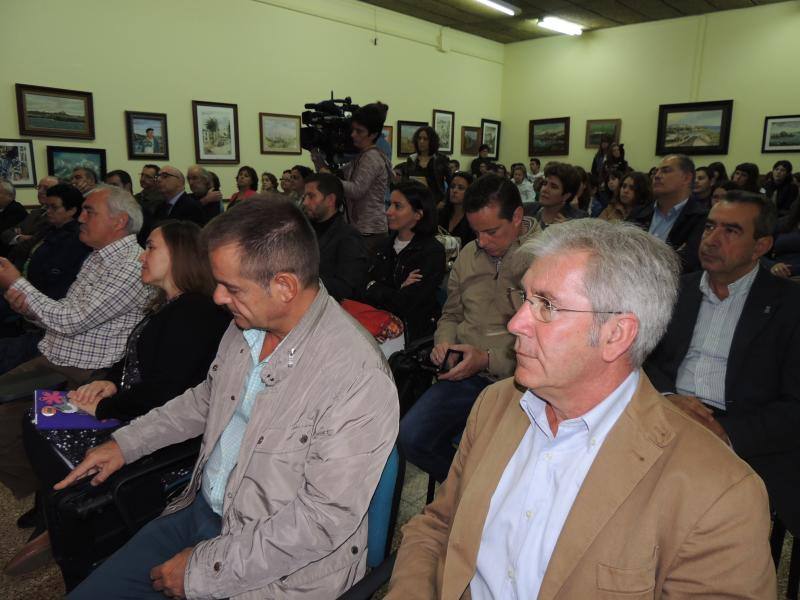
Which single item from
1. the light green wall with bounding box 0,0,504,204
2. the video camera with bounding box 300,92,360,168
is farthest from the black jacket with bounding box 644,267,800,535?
the light green wall with bounding box 0,0,504,204

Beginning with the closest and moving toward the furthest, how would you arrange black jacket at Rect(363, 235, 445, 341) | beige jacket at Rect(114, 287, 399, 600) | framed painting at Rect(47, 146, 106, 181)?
beige jacket at Rect(114, 287, 399, 600)
black jacket at Rect(363, 235, 445, 341)
framed painting at Rect(47, 146, 106, 181)

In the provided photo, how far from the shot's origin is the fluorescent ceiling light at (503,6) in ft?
25.4

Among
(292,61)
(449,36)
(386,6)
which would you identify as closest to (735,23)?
(449,36)

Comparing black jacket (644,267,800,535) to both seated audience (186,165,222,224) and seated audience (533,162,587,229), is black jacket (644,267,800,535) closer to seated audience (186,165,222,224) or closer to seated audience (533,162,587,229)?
seated audience (533,162,587,229)

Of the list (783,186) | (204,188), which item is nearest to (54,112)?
(204,188)

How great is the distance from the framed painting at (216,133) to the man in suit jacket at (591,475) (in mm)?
6443

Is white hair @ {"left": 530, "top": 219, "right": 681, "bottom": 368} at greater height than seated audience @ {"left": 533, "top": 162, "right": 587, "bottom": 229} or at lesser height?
lesser

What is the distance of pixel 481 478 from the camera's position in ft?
3.53

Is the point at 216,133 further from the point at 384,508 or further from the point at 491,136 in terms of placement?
the point at 384,508

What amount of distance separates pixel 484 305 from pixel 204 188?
4823 millimetres

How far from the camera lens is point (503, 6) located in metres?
7.95

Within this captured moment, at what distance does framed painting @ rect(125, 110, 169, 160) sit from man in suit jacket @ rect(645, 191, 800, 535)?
6.02m

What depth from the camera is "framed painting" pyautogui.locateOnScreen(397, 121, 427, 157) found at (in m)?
8.94

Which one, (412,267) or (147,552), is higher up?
(412,267)
